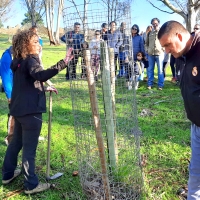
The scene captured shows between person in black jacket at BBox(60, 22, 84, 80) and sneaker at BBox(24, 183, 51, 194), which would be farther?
sneaker at BBox(24, 183, 51, 194)

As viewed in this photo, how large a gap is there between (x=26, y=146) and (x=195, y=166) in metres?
1.68

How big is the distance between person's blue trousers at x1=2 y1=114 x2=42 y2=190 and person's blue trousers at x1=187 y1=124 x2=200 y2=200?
1.54m

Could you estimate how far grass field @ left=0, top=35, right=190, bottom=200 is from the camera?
9.60 ft

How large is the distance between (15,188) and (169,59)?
22.9ft

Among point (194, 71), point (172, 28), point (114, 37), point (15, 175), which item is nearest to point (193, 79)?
point (194, 71)

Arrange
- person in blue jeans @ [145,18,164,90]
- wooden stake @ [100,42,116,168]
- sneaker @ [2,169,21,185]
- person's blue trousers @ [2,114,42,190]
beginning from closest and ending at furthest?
wooden stake @ [100,42,116,168]
person's blue trousers @ [2,114,42,190]
sneaker @ [2,169,21,185]
person in blue jeans @ [145,18,164,90]

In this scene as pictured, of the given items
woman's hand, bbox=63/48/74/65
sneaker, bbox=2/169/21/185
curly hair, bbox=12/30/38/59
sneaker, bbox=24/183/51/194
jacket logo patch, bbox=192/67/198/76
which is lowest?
sneaker, bbox=24/183/51/194

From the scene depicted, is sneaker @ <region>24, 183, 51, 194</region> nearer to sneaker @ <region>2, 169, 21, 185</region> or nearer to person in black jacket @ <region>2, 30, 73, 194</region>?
person in black jacket @ <region>2, 30, 73, 194</region>

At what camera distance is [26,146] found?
9.11 feet

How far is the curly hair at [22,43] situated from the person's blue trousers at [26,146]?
0.64 metres

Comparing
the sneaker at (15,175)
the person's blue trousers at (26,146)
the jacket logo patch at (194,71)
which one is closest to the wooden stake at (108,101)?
the person's blue trousers at (26,146)

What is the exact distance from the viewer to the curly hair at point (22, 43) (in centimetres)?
262

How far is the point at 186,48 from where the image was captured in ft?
6.34

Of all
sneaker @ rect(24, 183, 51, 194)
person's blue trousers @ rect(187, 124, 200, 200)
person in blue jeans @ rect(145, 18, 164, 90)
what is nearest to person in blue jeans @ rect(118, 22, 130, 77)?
person's blue trousers @ rect(187, 124, 200, 200)
